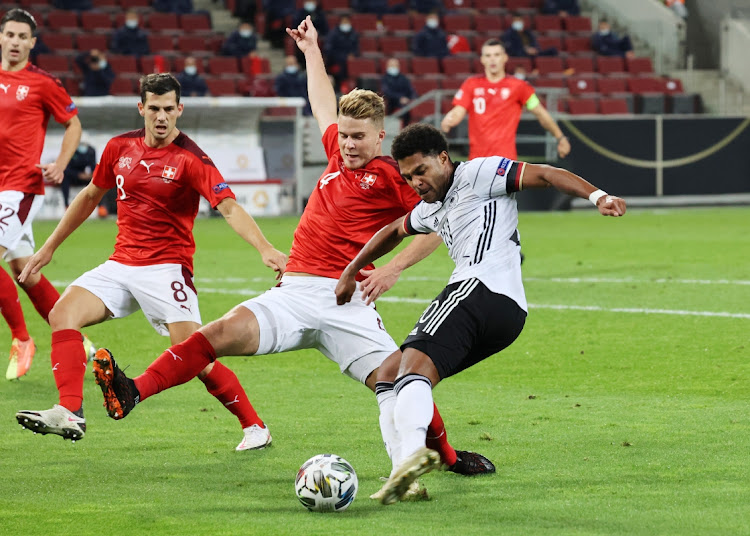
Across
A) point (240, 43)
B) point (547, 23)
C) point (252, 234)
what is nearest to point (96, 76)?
point (240, 43)

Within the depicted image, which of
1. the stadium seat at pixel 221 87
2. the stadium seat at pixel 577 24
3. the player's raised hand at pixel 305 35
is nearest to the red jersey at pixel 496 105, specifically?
the player's raised hand at pixel 305 35

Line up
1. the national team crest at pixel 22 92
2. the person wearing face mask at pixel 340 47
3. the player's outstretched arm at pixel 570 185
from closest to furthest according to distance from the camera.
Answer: the player's outstretched arm at pixel 570 185 < the national team crest at pixel 22 92 < the person wearing face mask at pixel 340 47

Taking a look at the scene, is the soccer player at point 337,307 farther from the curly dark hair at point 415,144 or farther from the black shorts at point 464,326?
the curly dark hair at point 415,144

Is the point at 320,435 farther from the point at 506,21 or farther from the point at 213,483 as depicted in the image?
the point at 506,21

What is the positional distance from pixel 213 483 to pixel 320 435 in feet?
3.43

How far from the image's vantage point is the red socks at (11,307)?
330 inches

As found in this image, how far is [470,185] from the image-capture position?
521cm

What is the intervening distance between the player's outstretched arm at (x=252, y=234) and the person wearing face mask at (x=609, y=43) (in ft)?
83.7

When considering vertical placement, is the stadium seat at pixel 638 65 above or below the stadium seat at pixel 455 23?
below

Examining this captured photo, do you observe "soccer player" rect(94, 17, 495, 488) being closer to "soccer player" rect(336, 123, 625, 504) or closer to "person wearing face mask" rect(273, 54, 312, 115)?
"soccer player" rect(336, 123, 625, 504)

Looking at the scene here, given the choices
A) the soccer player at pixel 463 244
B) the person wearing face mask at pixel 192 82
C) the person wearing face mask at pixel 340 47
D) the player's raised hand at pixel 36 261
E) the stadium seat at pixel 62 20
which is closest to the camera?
the soccer player at pixel 463 244

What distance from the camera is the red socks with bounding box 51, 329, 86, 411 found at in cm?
573

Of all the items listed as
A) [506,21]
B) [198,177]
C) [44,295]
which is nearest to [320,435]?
[198,177]

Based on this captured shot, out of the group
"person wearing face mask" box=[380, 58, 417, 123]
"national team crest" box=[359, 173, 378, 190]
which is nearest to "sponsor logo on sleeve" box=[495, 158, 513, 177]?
"national team crest" box=[359, 173, 378, 190]
